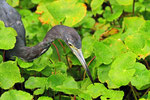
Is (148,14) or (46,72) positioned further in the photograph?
(148,14)

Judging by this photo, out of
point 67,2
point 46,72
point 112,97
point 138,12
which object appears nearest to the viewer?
point 112,97

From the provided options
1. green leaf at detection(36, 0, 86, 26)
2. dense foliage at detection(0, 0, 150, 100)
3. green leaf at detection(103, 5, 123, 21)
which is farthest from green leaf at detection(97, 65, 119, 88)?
green leaf at detection(103, 5, 123, 21)

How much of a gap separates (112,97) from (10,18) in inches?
49.6

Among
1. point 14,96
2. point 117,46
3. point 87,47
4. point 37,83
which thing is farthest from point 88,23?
point 14,96

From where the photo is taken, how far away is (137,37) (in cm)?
199

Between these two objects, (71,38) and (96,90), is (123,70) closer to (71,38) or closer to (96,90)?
(96,90)

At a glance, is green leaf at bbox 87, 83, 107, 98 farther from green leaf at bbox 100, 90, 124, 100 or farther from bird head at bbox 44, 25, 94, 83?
bird head at bbox 44, 25, 94, 83

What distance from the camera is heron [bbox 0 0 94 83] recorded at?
1973mm

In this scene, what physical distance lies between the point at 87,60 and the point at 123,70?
54 centimetres

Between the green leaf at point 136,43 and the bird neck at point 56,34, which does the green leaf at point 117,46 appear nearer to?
the green leaf at point 136,43

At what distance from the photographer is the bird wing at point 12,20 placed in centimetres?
243

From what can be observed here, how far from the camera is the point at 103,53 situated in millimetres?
1999

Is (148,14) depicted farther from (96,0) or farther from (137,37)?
(137,37)

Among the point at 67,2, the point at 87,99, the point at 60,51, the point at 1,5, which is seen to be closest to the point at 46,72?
the point at 60,51
